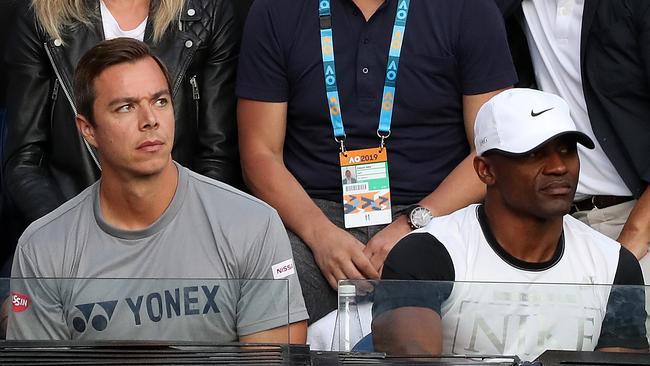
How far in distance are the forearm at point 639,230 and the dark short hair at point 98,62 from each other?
1.54 meters

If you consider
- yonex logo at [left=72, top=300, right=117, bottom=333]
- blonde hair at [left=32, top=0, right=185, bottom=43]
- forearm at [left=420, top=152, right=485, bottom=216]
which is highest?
blonde hair at [left=32, top=0, right=185, bottom=43]

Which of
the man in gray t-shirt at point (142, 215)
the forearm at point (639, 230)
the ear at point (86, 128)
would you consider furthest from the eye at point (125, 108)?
the forearm at point (639, 230)

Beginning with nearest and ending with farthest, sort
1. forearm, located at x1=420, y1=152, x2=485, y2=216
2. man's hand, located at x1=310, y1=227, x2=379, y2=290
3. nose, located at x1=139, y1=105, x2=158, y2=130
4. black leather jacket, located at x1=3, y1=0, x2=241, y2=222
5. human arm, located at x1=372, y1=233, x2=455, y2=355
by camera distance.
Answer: human arm, located at x1=372, y1=233, x2=455, y2=355
nose, located at x1=139, y1=105, x2=158, y2=130
man's hand, located at x1=310, y1=227, x2=379, y2=290
forearm, located at x1=420, y1=152, x2=485, y2=216
black leather jacket, located at x1=3, y1=0, x2=241, y2=222

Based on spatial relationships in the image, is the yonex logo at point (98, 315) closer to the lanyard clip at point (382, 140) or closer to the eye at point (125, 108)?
the eye at point (125, 108)

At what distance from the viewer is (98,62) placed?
3379 millimetres

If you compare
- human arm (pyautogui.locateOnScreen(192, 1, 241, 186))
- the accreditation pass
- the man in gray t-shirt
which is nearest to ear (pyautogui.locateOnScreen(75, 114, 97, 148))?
the man in gray t-shirt

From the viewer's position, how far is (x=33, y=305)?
8.63 feet

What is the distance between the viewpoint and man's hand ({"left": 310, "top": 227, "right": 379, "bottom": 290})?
3.78m

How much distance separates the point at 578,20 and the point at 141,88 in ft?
5.11

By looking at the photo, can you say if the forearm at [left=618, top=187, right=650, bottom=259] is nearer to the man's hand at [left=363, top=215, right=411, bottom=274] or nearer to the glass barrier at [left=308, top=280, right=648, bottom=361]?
the man's hand at [left=363, top=215, right=411, bottom=274]

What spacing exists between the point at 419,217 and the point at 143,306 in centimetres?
142

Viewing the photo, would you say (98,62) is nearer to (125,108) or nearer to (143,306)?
Result: (125,108)

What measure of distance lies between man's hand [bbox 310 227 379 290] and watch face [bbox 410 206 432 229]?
18cm

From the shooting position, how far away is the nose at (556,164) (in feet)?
10.6
